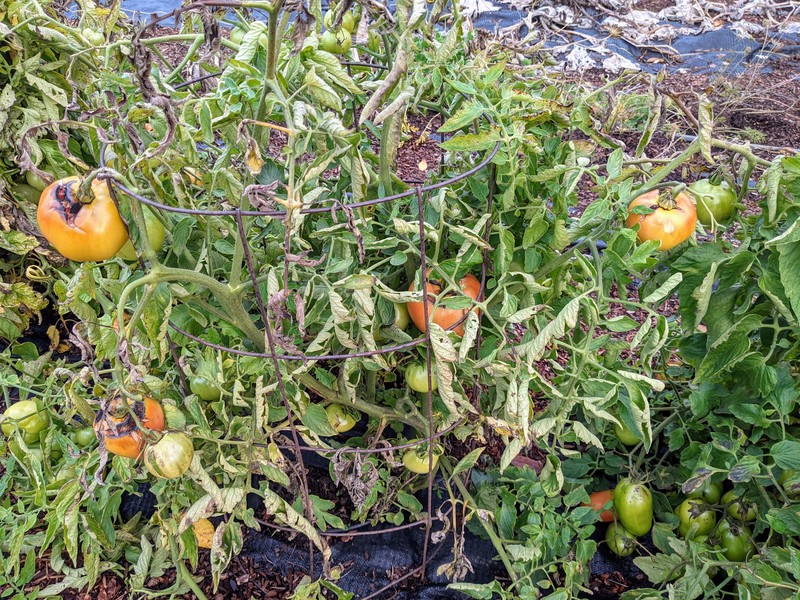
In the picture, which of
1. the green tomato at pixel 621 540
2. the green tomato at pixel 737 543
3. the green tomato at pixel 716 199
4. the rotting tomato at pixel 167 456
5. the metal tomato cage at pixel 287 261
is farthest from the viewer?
the green tomato at pixel 621 540

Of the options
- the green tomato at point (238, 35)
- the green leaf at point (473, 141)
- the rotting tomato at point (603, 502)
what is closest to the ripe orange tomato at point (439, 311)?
the green leaf at point (473, 141)

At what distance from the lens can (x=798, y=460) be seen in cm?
113

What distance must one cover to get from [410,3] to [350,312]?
470 millimetres

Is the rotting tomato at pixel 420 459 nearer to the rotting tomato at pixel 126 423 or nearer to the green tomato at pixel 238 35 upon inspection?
the rotting tomato at pixel 126 423

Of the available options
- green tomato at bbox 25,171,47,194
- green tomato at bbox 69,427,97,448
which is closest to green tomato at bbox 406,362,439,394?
green tomato at bbox 69,427,97,448

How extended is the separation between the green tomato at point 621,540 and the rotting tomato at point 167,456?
98cm

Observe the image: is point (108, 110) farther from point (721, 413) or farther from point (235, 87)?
point (721, 413)

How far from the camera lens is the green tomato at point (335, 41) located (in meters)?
1.05

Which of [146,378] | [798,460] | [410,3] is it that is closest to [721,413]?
[798,460]

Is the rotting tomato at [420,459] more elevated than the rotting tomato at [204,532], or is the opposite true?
the rotting tomato at [420,459]

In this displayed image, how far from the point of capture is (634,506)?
4.42ft

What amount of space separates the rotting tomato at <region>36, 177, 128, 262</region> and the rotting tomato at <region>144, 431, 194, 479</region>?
1.01 feet

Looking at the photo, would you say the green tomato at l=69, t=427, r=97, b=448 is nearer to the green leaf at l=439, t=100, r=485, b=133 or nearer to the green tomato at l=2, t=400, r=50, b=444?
the green tomato at l=2, t=400, r=50, b=444

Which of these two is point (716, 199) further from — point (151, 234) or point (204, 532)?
point (204, 532)
